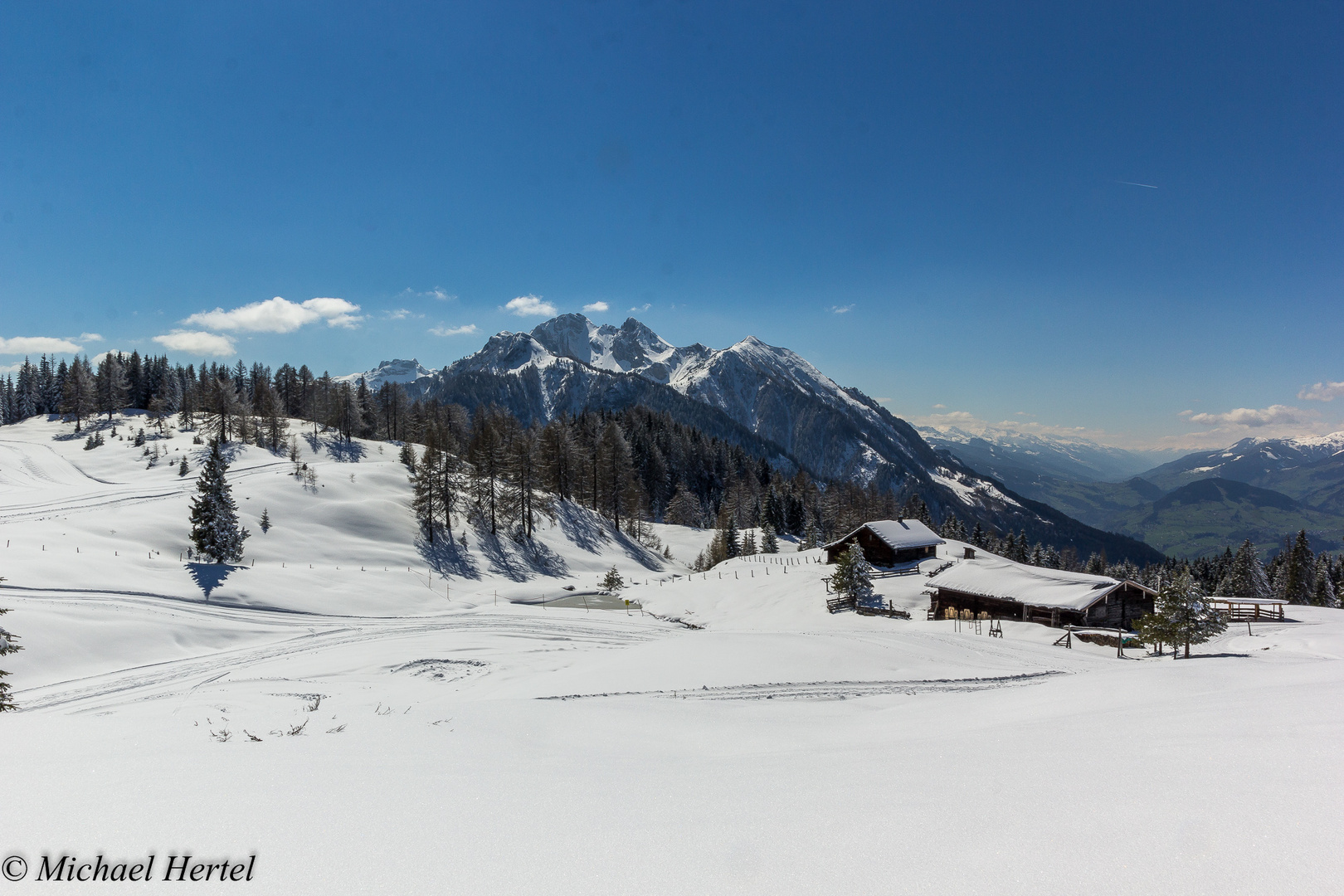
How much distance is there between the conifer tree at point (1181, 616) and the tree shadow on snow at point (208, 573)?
4237 cm

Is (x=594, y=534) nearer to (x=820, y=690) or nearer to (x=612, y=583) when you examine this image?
(x=612, y=583)

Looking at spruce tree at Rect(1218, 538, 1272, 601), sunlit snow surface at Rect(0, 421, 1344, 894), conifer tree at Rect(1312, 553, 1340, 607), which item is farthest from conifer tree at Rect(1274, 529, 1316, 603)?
sunlit snow surface at Rect(0, 421, 1344, 894)

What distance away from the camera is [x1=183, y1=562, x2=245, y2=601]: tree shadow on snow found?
26.5 meters

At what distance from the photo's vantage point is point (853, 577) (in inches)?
1377

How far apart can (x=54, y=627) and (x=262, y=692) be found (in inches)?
510

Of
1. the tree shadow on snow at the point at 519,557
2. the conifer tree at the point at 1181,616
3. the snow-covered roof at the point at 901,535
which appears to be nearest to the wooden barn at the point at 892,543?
the snow-covered roof at the point at 901,535

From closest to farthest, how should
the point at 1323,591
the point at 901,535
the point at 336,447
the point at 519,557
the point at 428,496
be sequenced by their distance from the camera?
1. the point at 428,496
2. the point at 519,557
3. the point at 901,535
4. the point at 1323,591
5. the point at 336,447

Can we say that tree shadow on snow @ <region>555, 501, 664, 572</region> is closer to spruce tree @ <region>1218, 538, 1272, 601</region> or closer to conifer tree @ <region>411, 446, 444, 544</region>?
conifer tree @ <region>411, 446, 444, 544</region>

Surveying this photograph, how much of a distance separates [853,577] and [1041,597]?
10.5 metres

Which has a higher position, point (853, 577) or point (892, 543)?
point (892, 543)

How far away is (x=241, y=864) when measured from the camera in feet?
12.5

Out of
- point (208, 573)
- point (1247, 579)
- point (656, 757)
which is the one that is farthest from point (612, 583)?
point (1247, 579)

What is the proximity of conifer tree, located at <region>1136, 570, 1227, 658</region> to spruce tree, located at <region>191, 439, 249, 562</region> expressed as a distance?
46.0m

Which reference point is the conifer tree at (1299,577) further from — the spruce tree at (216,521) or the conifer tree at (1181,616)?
the spruce tree at (216,521)
